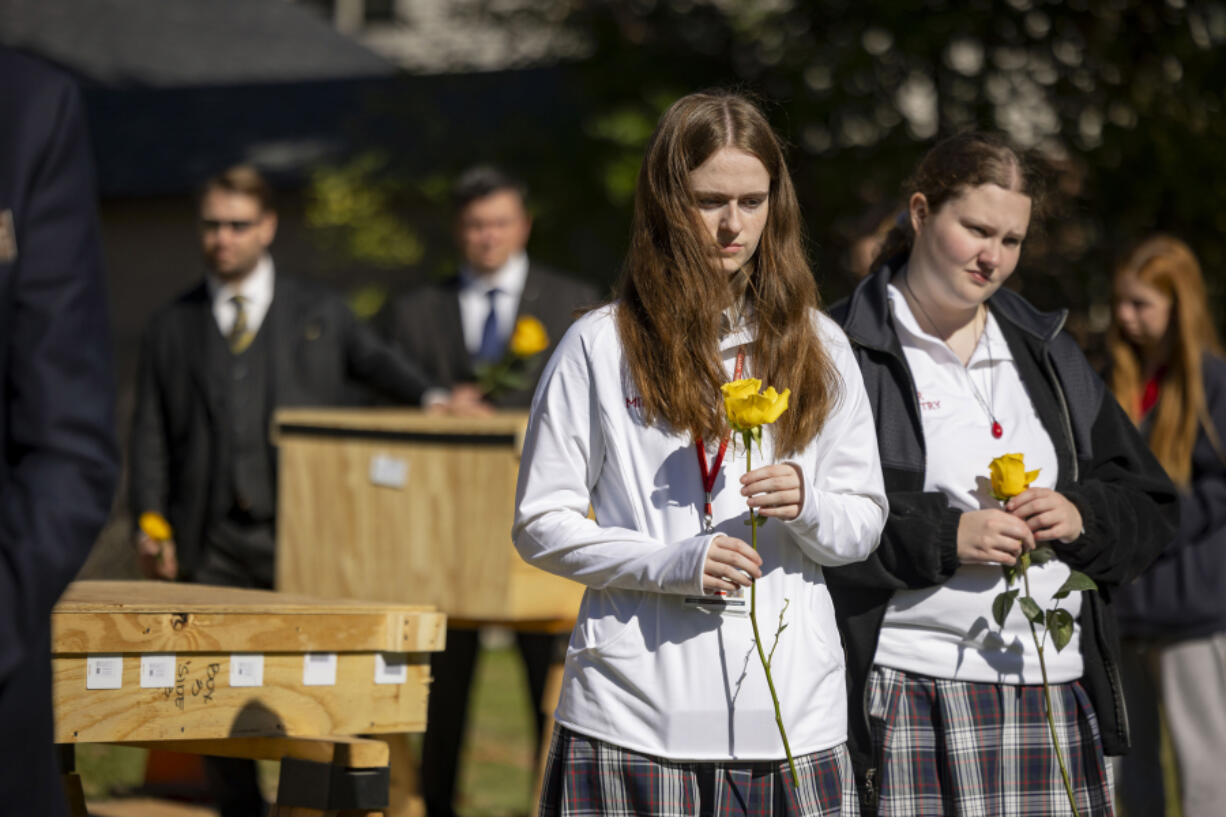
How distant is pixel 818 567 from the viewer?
2.74 meters

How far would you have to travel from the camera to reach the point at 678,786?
2.51 meters

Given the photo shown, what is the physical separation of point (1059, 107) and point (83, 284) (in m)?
7.49

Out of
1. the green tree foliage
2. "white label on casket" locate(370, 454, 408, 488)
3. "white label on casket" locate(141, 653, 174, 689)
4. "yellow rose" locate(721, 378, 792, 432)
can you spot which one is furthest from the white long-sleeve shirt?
the green tree foliage

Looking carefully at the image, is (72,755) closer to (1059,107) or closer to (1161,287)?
(1161,287)

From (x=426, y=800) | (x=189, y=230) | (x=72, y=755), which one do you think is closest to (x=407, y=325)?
(x=426, y=800)

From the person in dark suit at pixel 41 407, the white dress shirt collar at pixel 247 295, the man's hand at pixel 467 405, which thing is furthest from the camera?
the white dress shirt collar at pixel 247 295

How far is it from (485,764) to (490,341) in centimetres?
224

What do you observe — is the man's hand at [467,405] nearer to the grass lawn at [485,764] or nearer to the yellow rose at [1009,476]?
the grass lawn at [485,764]

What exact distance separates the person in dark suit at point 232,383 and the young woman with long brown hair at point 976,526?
2.76 meters

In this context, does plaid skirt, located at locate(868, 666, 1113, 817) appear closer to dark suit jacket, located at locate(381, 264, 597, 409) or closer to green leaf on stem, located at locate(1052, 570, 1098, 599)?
green leaf on stem, located at locate(1052, 570, 1098, 599)

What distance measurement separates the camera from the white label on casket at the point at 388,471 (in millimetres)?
4777

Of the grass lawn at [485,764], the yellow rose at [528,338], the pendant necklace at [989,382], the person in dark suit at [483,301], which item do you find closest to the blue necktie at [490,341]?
the person in dark suit at [483,301]

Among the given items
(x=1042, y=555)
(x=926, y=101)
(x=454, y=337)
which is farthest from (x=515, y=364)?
(x=926, y=101)

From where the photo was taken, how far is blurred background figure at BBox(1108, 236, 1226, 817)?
4707 millimetres
